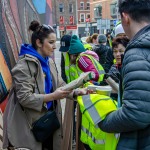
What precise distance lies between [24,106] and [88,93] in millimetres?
693

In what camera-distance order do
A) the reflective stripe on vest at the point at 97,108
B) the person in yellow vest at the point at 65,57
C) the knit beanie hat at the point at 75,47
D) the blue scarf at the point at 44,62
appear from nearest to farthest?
the reflective stripe on vest at the point at 97,108 < the blue scarf at the point at 44,62 < the knit beanie hat at the point at 75,47 < the person in yellow vest at the point at 65,57

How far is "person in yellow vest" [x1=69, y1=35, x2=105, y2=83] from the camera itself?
3925mm

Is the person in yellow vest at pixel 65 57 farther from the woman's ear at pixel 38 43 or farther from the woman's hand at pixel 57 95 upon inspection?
the woman's hand at pixel 57 95

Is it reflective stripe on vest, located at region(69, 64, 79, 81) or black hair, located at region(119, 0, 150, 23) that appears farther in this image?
reflective stripe on vest, located at region(69, 64, 79, 81)

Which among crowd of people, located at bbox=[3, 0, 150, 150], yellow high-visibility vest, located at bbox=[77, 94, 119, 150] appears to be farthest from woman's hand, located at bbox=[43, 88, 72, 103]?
yellow high-visibility vest, located at bbox=[77, 94, 119, 150]

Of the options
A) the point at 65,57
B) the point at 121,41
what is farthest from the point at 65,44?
the point at 121,41

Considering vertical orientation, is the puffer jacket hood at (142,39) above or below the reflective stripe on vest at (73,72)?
above

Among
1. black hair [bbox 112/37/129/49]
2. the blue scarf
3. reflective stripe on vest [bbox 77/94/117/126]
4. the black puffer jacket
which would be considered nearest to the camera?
the black puffer jacket

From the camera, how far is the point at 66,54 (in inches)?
183

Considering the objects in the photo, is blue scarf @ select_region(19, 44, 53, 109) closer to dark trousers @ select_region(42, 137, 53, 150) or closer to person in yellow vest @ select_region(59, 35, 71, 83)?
dark trousers @ select_region(42, 137, 53, 150)

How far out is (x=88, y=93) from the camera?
232 cm

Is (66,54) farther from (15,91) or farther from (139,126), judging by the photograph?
(139,126)

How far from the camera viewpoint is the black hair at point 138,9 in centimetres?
160

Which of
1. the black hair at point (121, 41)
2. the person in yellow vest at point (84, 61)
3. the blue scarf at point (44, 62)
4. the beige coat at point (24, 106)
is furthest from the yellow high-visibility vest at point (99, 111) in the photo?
the person in yellow vest at point (84, 61)
